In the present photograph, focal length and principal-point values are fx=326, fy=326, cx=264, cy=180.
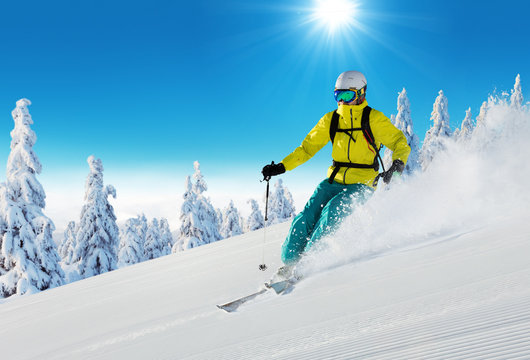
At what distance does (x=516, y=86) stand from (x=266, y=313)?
48168 mm

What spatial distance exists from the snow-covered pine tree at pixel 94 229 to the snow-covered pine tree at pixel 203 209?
735cm

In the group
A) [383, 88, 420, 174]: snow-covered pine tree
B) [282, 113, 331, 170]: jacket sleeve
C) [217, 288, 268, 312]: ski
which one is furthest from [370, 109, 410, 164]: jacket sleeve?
[383, 88, 420, 174]: snow-covered pine tree

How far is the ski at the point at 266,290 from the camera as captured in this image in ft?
10.9

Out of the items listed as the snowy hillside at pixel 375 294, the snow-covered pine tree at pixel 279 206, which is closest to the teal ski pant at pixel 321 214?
the snowy hillside at pixel 375 294

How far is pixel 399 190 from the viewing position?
5.41 meters

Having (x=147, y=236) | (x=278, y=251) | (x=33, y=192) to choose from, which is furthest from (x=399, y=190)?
(x=147, y=236)

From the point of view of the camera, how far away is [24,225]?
15453 millimetres

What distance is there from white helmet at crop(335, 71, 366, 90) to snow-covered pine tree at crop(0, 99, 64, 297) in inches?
653

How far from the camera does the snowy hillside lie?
1.85m

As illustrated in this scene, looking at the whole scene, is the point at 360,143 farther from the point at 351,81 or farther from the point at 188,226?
the point at 188,226

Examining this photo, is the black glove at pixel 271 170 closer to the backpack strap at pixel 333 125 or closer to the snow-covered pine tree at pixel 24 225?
the backpack strap at pixel 333 125

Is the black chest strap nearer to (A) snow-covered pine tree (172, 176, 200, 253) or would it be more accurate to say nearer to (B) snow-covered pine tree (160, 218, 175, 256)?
(A) snow-covered pine tree (172, 176, 200, 253)

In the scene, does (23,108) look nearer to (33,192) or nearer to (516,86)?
(33,192)

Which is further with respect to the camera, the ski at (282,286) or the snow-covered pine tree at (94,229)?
the snow-covered pine tree at (94,229)
